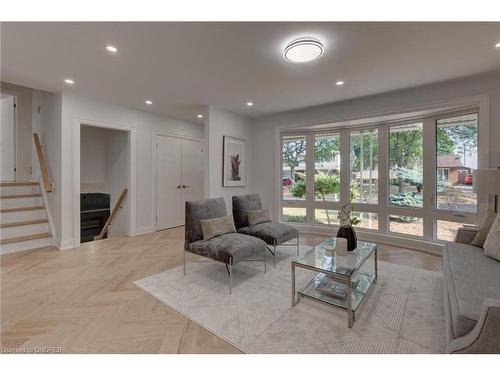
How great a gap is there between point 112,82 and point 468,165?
17.1ft

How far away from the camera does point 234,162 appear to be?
187 inches

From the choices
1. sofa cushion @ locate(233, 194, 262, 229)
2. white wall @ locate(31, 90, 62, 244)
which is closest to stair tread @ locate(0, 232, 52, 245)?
white wall @ locate(31, 90, 62, 244)

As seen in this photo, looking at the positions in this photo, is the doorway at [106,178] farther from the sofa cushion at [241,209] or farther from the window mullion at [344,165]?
the window mullion at [344,165]

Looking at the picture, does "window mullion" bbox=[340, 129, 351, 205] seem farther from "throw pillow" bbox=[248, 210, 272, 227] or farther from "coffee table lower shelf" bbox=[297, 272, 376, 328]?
"coffee table lower shelf" bbox=[297, 272, 376, 328]

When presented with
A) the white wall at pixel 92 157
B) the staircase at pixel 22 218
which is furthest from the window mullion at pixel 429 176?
the white wall at pixel 92 157

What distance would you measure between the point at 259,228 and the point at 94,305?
2.02 metres

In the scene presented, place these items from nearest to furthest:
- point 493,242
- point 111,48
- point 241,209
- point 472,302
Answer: point 472,302, point 493,242, point 111,48, point 241,209

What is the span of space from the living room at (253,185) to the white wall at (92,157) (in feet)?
0.13

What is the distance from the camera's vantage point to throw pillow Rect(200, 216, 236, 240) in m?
2.79

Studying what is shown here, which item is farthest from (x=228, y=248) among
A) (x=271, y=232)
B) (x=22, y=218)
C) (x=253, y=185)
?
(x=22, y=218)

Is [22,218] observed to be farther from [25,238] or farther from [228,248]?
[228,248]

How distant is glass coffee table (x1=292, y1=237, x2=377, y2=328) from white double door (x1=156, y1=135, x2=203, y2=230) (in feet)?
12.3
